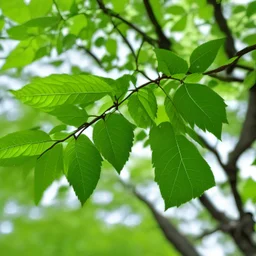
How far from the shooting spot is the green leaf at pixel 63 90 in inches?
18.8

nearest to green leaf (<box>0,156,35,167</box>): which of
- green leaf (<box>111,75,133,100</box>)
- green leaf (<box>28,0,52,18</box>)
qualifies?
green leaf (<box>111,75,133,100</box>)

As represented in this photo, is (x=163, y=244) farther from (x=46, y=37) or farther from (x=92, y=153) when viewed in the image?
(x=92, y=153)

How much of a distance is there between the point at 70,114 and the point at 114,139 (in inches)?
3.0

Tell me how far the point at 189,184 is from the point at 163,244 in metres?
2.99

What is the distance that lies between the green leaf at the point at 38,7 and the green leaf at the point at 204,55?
0.43 m

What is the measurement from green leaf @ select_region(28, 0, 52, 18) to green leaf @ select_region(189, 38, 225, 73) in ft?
1.42

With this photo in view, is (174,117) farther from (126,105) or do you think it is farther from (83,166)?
(126,105)

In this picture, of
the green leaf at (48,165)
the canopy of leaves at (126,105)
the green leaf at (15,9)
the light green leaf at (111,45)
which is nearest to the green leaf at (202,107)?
the canopy of leaves at (126,105)

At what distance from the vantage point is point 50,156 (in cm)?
55

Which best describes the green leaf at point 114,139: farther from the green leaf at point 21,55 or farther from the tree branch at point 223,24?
the tree branch at point 223,24

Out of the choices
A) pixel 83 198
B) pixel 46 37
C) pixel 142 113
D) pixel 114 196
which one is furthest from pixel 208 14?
pixel 114 196

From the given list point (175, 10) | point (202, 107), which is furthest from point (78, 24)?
point (202, 107)

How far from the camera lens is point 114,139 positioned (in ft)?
1.72

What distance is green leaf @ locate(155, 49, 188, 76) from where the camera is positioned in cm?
48
